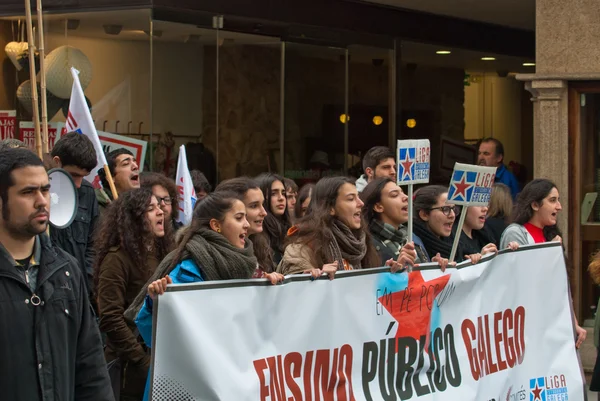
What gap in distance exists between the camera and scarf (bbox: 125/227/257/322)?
5.50 meters

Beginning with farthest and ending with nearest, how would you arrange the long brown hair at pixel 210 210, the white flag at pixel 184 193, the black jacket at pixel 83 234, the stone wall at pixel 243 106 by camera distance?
the stone wall at pixel 243 106
the white flag at pixel 184 193
the black jacket at pixel 83 234
the long brown hair at pixel 210 210

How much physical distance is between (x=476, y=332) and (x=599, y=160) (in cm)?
445

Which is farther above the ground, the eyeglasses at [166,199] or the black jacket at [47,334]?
the eyeglasses at [166,199]

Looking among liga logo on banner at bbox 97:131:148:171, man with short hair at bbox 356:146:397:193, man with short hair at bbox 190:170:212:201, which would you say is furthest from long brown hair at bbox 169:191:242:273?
liga logo on banner at bbox 97:131:148:171

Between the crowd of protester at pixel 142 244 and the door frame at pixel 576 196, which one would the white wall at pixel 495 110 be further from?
the crowd of protester at pixel 142 244

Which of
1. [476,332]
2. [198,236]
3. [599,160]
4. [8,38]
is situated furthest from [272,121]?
[198,236]

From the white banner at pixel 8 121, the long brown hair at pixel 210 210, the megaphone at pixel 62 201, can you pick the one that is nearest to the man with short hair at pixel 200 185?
the white banner at pixel 8 121

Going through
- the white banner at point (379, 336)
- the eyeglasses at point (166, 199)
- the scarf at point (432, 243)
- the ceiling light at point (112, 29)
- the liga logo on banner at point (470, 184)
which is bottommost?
the white banner at point (379, 336)

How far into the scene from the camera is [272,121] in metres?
13.2

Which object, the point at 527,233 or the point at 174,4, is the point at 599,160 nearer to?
the point at 527,233

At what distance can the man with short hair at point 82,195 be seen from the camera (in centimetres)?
729

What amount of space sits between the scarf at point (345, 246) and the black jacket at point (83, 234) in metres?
1.59

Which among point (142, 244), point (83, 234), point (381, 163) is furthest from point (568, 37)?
point (142, 244)

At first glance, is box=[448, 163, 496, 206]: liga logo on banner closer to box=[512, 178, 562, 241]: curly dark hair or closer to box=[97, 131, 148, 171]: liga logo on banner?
box=[512, 178, 562, 241]: curly dark hair
